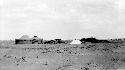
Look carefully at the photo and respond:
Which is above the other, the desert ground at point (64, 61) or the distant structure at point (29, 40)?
the distant structure at point (29, 40)

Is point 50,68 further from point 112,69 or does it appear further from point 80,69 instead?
point 112,69

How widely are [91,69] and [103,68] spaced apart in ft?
3.04

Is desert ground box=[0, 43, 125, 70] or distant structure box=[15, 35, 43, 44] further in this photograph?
distant structure box=[15, 35, 43, 44]

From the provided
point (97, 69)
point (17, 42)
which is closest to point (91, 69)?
point (97, 69)

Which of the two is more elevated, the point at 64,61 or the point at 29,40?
the point at 29,40

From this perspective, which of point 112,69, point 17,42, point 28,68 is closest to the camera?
point 112,69

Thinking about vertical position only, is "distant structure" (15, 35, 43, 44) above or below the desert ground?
above

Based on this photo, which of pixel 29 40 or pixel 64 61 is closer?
pixel 64 61

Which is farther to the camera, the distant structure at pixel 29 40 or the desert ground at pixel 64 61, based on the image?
the distant structure at pixel 29 40

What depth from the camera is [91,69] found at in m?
16.2

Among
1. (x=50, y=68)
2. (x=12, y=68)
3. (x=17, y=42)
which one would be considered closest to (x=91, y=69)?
(x=50, y=68)

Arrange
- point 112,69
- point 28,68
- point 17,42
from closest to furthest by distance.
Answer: point 112,69 → point 28,68 → point 17,42

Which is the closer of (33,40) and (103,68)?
(103,68)

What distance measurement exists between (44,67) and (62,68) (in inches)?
60.2
